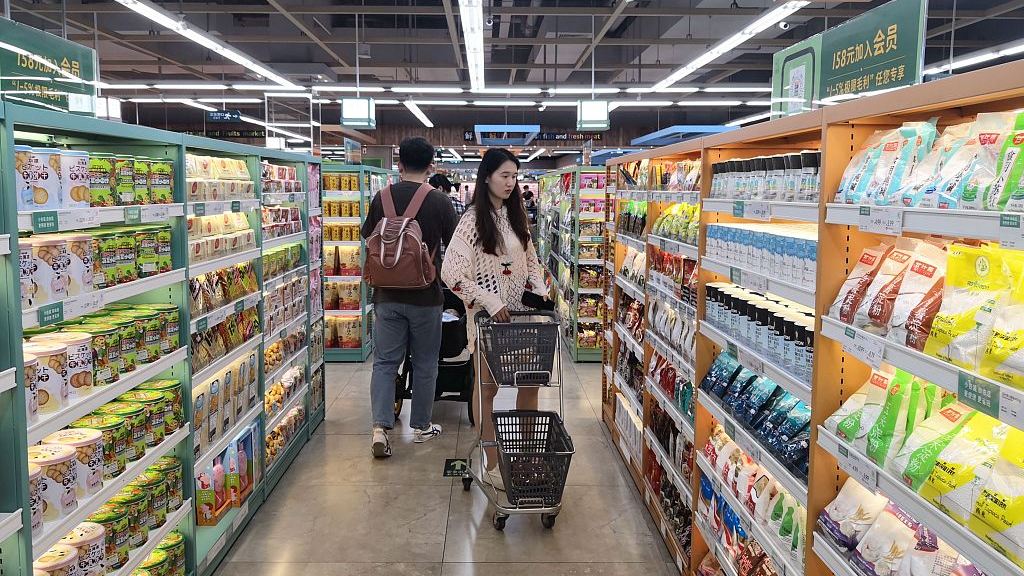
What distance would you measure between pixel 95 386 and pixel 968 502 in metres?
2.53

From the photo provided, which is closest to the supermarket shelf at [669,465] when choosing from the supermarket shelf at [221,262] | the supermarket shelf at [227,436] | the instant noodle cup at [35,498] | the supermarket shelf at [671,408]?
the supermarket shelf at [671,408]

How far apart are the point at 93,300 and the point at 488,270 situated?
90.4 inches

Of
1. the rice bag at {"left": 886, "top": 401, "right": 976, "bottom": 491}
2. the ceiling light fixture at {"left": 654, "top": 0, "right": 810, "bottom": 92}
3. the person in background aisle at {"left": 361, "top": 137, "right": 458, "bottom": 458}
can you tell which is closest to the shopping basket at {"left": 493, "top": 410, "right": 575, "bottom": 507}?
the person in background aisle at {"left": 361, "top": 137, "right": 458, "bottom": 458}

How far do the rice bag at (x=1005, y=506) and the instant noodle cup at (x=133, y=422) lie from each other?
8.53 feet

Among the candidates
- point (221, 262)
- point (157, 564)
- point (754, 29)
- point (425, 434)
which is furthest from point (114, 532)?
point (754, 29)

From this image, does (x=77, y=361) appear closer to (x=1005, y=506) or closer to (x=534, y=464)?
(x=534, y=464)

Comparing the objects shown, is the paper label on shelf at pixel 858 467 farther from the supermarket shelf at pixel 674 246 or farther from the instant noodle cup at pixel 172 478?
the instant noodle cup at pixel 172 478

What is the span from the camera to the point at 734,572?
2.89 meters

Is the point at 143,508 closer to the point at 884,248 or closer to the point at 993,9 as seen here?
the point at 884,248

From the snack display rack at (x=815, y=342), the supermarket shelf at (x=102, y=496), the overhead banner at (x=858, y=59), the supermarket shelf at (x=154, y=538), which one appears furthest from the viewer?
the supermarket shelf at (x=154, y=538)

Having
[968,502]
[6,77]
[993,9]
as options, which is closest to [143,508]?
[6,77]

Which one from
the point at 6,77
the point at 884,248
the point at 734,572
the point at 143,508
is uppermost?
the point at 6,77

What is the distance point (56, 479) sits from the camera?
228 cm

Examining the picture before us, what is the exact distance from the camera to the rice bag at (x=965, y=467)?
5.28 ft
